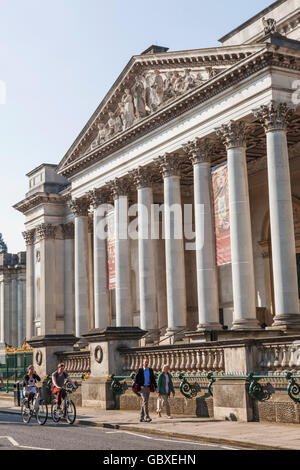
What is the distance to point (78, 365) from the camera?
29.1 m

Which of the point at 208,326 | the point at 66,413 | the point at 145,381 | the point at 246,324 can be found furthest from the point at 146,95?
the point at 66,413

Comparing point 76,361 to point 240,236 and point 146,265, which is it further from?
point 146,265

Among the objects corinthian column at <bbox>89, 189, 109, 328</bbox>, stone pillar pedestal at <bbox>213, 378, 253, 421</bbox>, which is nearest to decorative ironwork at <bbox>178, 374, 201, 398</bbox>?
stone pillar pedestal at <bbox>213, 378, 253, 421</bbox>

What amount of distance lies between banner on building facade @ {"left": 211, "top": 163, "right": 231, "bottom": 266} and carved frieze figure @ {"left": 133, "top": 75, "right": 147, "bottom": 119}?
26.3 ft

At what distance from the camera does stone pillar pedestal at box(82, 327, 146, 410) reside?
25.5 m

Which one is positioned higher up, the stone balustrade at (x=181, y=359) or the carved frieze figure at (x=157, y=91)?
the carved frieze figure at (x=157, y=91)

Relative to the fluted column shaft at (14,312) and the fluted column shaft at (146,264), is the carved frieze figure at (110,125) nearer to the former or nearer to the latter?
the fluted column shaft at (146,264)

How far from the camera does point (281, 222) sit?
96.3ft

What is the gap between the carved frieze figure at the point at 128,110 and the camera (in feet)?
132

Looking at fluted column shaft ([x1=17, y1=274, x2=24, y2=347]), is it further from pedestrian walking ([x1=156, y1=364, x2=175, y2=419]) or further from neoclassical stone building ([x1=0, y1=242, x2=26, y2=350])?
pedestrian walking ([x1=156, y1=364, x2=175, y2=419])

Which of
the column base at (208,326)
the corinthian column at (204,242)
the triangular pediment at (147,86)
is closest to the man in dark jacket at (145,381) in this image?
the column base at (208,326)

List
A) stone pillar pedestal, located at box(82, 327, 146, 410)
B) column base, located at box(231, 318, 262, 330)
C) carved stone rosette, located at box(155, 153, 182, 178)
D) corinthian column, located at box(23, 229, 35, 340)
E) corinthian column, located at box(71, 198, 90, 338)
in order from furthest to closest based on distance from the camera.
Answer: corinthian column, located at box(23, 229, 35, 340) < corinthian column, located at box(71, 198, 90, 338) < carved stone rosette, located at box(155, 153, 182, 178) < column base, located at box(231, 318, 262, 330) < stone pillar pedestal, located at box(82, 327, 146, 410)

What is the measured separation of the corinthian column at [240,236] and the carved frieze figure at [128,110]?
9517 mm
